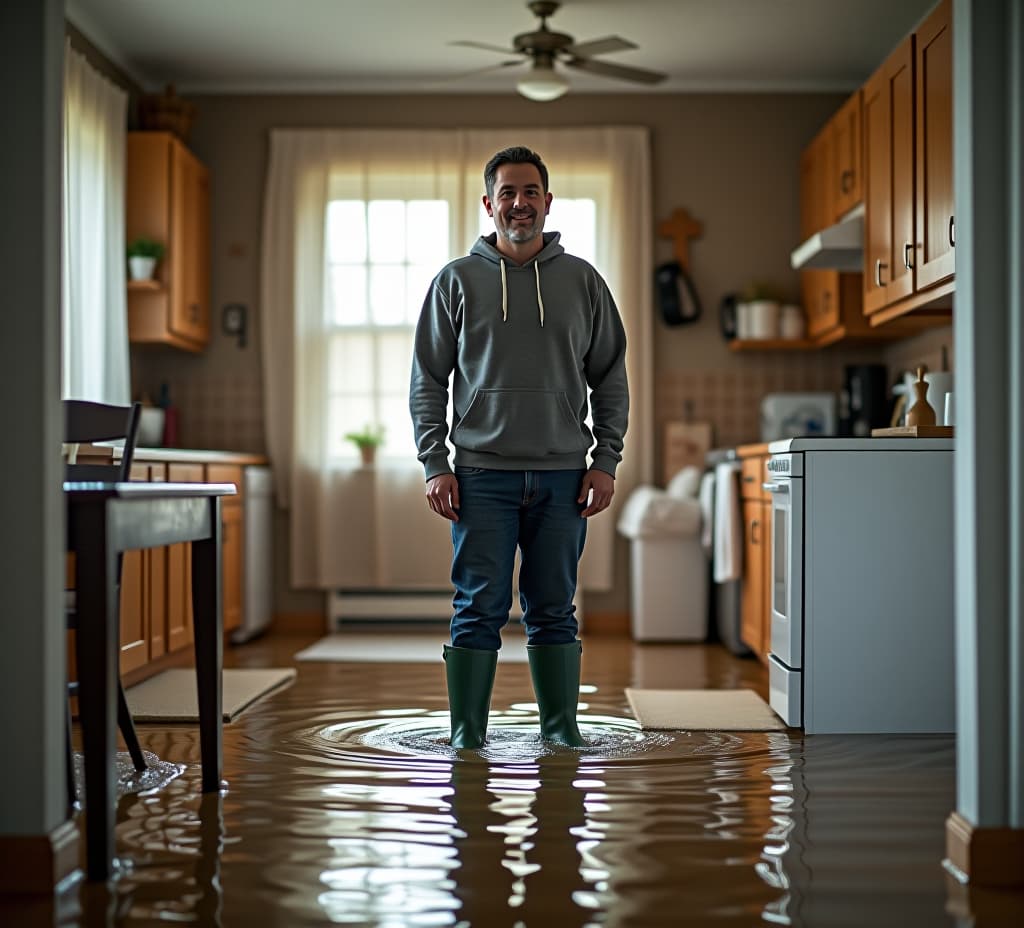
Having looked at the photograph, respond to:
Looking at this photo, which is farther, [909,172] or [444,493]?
[909,172]

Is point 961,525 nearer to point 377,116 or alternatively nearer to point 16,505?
point 16,505

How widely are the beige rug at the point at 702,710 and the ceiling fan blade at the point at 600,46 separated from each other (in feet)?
7.41

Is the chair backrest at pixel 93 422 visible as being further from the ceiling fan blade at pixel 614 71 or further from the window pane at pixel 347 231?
the window pane at pixel 347 231

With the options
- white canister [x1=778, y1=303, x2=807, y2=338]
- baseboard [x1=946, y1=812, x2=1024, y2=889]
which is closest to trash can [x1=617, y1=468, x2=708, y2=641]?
white canister [x1=778, y1=303, x2=807, y2=338]

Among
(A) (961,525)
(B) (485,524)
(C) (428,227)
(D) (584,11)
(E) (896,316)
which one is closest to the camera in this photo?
(A) (961,525)

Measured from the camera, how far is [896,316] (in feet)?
14.6

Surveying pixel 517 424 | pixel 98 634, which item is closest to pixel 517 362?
pixel 517 424

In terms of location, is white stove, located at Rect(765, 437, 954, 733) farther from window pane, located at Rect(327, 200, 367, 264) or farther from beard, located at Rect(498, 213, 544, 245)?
window pane, located at Rect(327, 200, 367, 264)

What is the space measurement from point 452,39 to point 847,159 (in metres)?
1.73

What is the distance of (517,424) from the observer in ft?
9.86

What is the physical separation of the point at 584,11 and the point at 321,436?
7.46ft

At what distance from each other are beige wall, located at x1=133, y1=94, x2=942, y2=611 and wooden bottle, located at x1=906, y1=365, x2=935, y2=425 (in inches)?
88.0

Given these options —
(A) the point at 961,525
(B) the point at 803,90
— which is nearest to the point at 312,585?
(B) the point at 803,90

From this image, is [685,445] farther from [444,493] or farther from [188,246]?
[444,493]
